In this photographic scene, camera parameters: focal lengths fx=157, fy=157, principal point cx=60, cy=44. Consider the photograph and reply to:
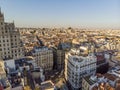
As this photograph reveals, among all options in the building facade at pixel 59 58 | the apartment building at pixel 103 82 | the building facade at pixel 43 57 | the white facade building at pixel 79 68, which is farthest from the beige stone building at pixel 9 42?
the apartment building at pixel 103 82

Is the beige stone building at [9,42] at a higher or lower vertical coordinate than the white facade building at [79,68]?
higher

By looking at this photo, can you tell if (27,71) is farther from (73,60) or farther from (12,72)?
(73,60)

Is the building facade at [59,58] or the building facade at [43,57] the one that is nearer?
the building facade at [43,57]

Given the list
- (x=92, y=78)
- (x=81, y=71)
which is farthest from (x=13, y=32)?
(x=92, y=78)

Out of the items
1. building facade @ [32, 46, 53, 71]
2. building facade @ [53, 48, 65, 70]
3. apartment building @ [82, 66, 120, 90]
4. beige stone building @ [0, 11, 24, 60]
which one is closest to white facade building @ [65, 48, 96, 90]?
apartment building @ [82, 66, 120, 90]

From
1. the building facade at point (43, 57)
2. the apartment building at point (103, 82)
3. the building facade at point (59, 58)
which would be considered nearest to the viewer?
the apartment building at point (103, 82)

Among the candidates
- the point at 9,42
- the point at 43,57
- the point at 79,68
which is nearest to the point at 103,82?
the point at 79,68

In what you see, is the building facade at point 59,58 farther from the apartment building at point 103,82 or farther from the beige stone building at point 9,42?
the apartment building at point 103,82
